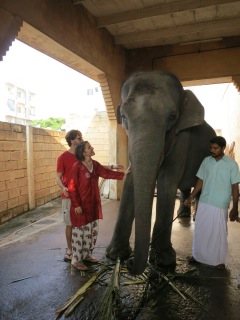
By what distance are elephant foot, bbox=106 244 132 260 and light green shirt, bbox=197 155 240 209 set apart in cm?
116

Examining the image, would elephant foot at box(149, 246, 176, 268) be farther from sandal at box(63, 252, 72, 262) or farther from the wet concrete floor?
sandal at box(63, 252, 72, 262)

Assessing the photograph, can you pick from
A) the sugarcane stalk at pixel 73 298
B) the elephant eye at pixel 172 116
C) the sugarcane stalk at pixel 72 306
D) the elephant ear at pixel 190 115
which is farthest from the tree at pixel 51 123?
the sugarcane stalk at pixel 72 306

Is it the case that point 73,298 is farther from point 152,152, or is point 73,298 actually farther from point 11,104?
point 11,104

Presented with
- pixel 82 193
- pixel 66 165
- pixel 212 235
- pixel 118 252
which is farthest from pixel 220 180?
pixel 66 165

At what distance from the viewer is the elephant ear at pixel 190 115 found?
3.60 metres

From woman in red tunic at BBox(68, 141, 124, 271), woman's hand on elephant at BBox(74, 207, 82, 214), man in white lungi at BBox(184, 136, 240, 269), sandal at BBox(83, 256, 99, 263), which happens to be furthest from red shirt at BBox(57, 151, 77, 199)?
man in white lungi at BBox(184, 136, 240, 269)

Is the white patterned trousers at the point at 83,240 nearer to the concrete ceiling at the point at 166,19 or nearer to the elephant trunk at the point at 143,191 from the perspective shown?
the elephant trunk at the point at 143,191

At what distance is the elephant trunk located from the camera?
2.66 metres

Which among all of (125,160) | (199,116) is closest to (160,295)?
(199,116)

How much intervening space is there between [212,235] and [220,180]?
68 cm

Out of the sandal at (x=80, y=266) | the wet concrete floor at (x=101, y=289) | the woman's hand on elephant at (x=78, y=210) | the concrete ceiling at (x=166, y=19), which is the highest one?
the concrete ceiling at (x=166, y=19)

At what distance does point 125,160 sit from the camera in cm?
852

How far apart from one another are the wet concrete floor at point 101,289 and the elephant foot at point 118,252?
0.31m

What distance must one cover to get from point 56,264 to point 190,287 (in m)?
1.65
